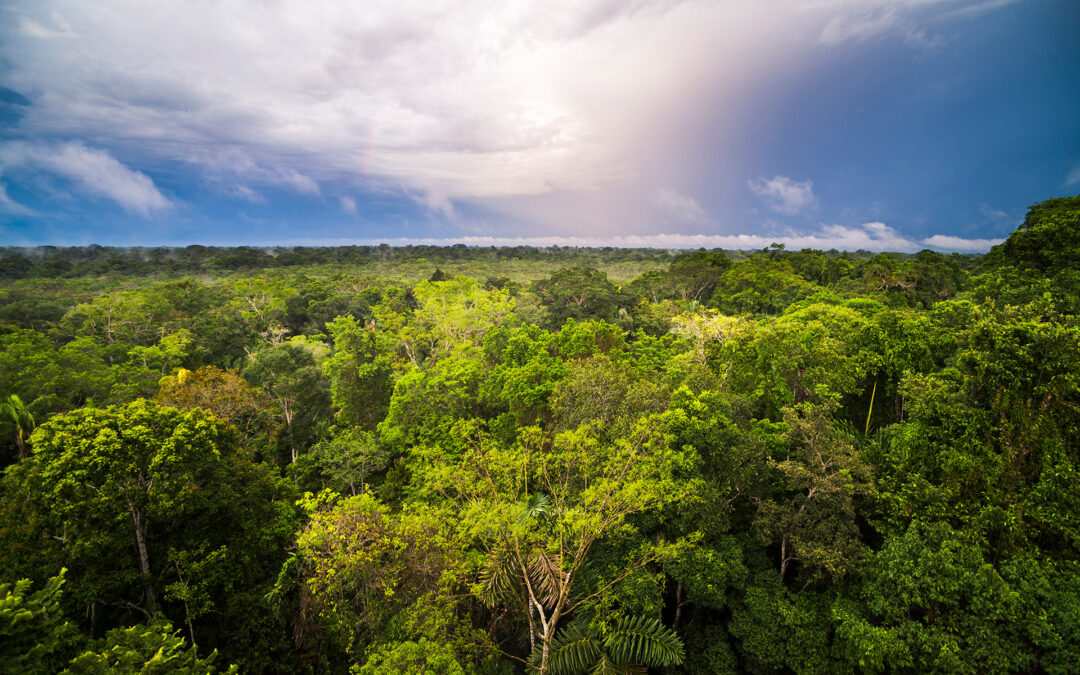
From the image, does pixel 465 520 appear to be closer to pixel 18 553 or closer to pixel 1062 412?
pixel 18 553

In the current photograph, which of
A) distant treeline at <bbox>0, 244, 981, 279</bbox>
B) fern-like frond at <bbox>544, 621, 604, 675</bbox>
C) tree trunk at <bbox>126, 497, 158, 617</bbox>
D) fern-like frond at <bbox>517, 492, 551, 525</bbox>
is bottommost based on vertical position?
fern-like frond at <bbox>544, 621, 604, 675</bbox>

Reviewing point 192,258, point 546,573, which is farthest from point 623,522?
point 192,258

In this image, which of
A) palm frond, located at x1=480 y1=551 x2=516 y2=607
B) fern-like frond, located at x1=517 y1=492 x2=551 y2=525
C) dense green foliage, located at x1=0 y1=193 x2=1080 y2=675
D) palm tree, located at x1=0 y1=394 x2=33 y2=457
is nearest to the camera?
dense green foliage, located at x1=0 y1=193 x2=1080 y2=675

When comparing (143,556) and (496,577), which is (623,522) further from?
(143,556)

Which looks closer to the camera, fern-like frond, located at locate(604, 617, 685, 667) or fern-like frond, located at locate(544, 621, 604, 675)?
fern-like frond, located at locate(544, 621, 604, 675)

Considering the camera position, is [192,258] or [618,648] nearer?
[618,648]

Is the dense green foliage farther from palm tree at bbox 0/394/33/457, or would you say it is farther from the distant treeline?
the distant treeline

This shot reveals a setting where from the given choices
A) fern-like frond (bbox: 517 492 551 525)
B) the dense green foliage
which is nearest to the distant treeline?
the dense green foliage
